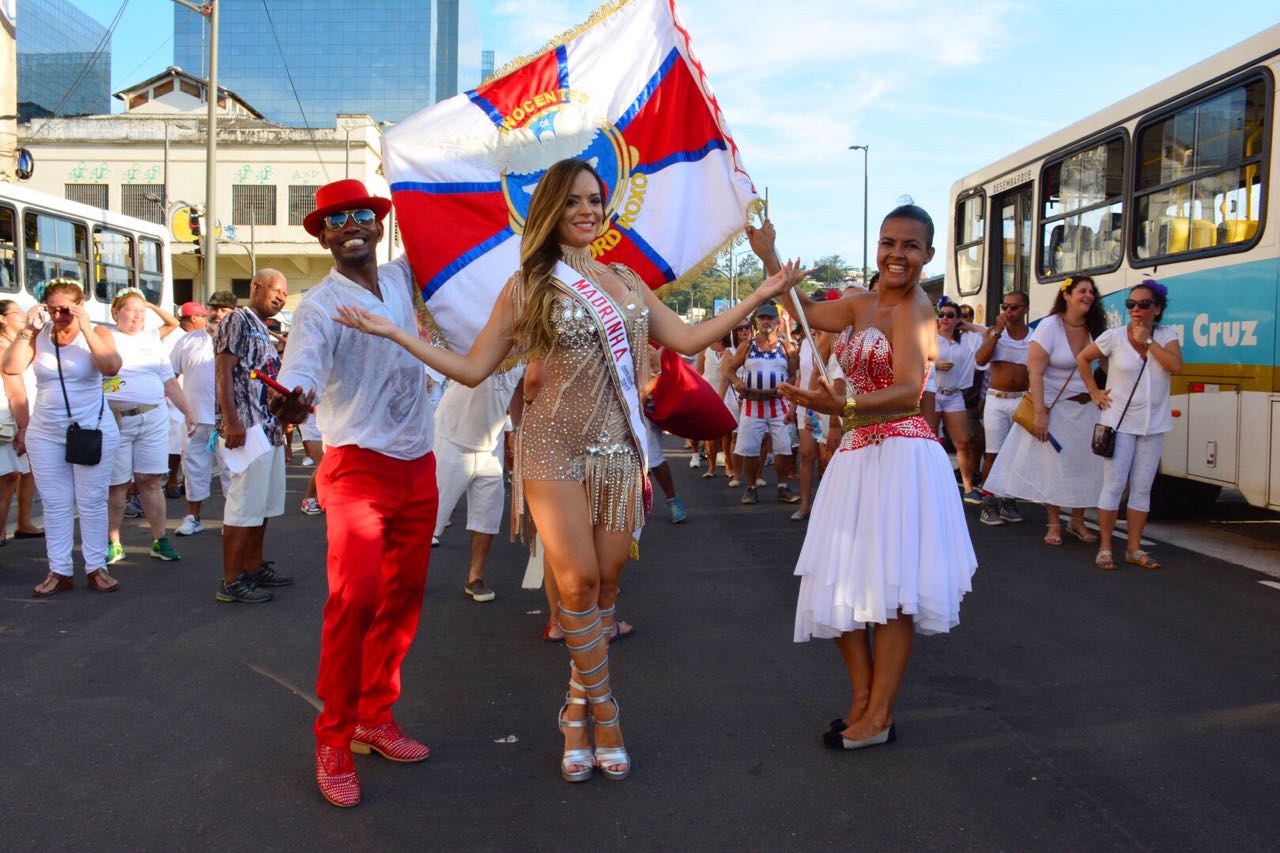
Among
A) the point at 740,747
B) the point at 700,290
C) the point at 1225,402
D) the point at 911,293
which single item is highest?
A: the point at 700,290

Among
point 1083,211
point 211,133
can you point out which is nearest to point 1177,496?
point 1083,211

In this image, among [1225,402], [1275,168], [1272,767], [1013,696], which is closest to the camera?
[1272,767]

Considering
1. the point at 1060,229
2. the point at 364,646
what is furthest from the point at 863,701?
the point at 1060,229

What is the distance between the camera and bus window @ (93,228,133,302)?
14.9 metres

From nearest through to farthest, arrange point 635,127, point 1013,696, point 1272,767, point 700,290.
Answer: point 1272,767
point 1013,696
point 635,127
point 700,290

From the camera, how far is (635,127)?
4785 mm

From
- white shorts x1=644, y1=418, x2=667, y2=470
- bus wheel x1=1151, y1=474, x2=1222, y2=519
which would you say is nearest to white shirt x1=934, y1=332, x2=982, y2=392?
bus wheel x1=1151, y1=474, x2=1222, y2=519

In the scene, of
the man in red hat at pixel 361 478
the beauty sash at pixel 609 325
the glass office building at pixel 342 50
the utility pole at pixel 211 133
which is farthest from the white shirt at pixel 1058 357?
the glass office building at pixel 342 50

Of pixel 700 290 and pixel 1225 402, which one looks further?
pixel 700 290

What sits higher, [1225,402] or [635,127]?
[635,127]

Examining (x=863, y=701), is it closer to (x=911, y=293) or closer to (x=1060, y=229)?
(x=911, y=293)

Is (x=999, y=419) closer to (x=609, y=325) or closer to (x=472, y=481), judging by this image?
(x=472, y=481)

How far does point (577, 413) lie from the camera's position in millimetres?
3543

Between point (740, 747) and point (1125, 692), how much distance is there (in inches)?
71.3
